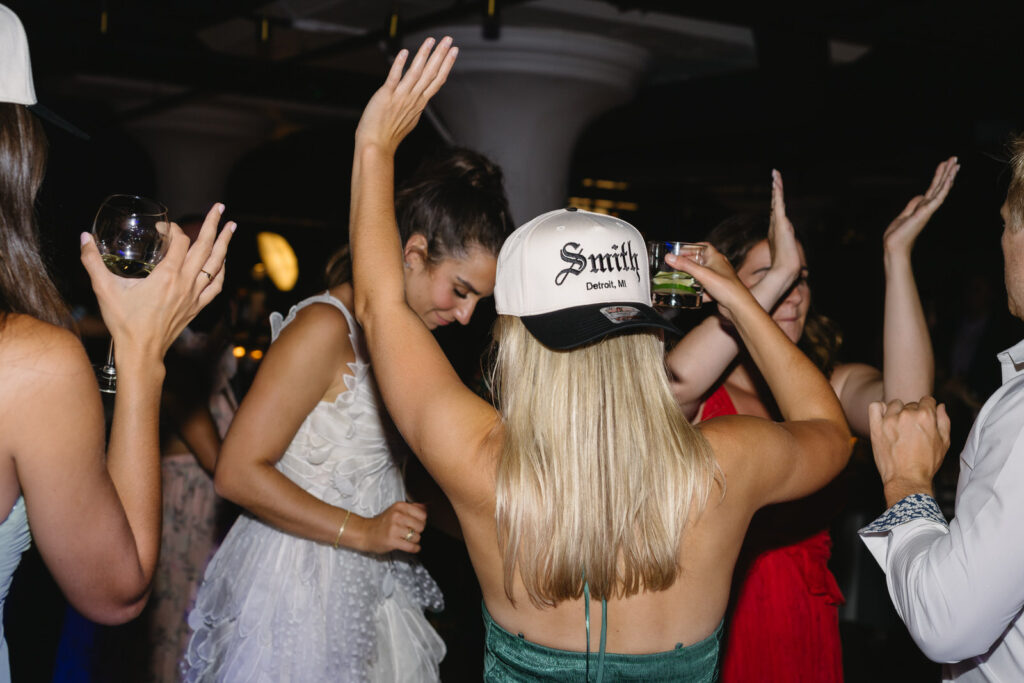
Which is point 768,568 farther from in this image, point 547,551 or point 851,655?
point 851,655

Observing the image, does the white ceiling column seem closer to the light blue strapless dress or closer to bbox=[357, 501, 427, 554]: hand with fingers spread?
bbox=[357, 501, 427, 554]: hand with fingers spread

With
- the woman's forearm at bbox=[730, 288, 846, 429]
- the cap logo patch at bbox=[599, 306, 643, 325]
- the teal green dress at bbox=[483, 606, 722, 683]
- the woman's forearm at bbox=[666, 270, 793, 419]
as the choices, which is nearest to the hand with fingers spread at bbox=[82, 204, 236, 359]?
the cap logo patch at bbox=[599, 306, 643, 325]

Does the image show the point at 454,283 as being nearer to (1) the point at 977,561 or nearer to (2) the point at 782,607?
(2) the point at 782,607

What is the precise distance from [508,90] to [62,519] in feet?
16.8

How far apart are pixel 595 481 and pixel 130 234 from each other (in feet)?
2.86

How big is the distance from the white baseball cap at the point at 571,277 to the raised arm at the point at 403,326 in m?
0.17

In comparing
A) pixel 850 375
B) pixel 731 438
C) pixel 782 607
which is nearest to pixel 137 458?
pixel 731 438

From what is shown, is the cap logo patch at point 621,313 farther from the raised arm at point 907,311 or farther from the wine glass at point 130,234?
the raised arm at point 907,311

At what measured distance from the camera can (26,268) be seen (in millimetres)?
1255

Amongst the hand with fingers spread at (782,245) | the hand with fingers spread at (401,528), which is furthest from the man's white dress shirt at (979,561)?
the hand with fingers spread at (401,528)

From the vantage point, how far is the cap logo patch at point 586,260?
143 centimetres

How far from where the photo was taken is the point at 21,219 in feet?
4.12

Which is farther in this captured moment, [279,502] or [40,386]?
[279,502]

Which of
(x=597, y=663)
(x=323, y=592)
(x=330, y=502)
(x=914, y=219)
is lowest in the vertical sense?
(x=323, y=592)
